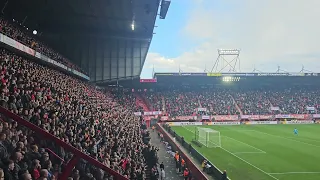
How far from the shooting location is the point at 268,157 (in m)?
23.1

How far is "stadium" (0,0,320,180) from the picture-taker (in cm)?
596

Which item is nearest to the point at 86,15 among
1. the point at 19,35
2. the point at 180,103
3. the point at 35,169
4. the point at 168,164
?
the point at 19,35

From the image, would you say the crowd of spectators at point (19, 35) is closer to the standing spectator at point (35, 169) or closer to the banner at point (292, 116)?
the standing spectator at point (35, 169)

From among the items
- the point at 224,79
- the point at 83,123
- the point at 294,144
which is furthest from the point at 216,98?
the point at 83,123

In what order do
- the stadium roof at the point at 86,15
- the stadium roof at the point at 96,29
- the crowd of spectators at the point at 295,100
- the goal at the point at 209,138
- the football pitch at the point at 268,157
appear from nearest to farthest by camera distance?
1. the football pitch at the point at 268,157
2. the goal at the point at 209,138
3. the stadium roof at the point at 86,15
4. the stadium roof at the point at 96,29
5. the crowd of spectators at the point at 295,100

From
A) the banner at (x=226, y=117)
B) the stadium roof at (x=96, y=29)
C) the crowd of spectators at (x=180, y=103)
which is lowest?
the banner at (x=226, y=117)

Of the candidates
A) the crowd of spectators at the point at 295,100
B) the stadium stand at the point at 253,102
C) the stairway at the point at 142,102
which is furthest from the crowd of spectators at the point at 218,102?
the stairway at the point at 142,102

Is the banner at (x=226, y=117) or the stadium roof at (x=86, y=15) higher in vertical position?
the stadium roof at (x=86, y=15)

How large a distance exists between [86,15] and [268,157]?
22509 mm

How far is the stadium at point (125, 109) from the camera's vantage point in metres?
5.96

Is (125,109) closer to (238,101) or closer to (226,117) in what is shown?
(226,117)

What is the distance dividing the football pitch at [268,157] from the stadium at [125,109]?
0.09 m

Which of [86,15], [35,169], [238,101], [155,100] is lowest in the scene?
[35,169]

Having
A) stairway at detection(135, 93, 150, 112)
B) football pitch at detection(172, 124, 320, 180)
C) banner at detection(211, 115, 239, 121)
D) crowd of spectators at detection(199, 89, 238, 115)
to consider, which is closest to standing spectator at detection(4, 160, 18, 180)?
football pitch at detection(172, 124, 320, 180)
